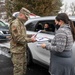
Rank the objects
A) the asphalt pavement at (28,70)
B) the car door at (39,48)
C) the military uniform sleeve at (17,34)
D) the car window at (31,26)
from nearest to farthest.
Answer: the military uniform sleeve at (17,34)
the car door at (39,48)
the asphalt pavement at (28,70)
the car window at (31,26)

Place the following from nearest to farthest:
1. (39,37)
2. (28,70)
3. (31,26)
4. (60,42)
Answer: (60,42), (39,37), (28,70), (31,26)

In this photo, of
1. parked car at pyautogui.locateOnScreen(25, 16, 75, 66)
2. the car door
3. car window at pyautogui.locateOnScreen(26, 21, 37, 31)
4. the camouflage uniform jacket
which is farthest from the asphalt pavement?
the camouflage uniform jacket

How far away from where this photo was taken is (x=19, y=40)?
4434mm

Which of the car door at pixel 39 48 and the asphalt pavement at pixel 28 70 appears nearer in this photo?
the car door at pixel 39 48

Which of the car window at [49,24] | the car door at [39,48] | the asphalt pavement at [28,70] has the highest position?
the car window at [49,24]

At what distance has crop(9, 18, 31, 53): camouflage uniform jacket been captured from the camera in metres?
4.42

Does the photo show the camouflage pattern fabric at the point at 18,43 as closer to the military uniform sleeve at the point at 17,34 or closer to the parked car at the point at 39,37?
the military uniform sleeve at the point at 17,34

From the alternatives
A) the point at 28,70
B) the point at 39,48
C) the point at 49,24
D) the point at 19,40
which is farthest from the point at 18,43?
the point at 28,70

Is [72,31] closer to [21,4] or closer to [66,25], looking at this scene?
[66,25]

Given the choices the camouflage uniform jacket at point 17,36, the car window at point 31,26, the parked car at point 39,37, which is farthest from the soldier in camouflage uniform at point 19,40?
the car window at point 31,26

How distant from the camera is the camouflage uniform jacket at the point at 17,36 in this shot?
4.42 metres

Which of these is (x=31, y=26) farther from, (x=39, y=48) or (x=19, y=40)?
(x=19, y=40)

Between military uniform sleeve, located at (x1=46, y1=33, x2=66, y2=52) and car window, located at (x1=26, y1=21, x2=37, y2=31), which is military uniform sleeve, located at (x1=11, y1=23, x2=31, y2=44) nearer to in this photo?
military uniform sleeve, located at (x1=46, y1=33, x2=66, y2=52)

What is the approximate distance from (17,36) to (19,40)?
86 mm
